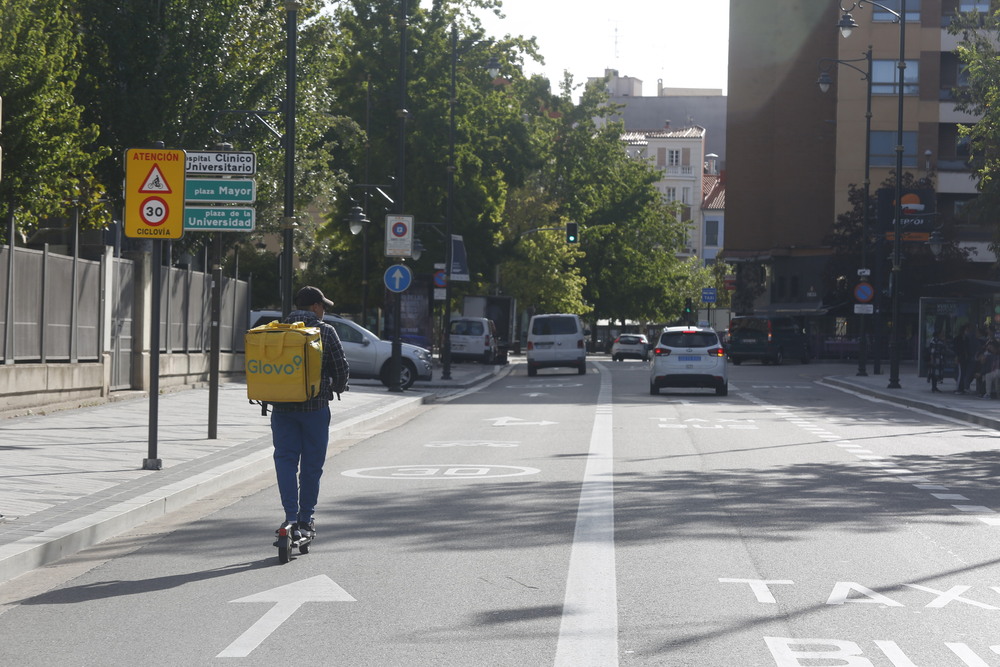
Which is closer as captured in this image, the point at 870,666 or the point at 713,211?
the point at 870,666

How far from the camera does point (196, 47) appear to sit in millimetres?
28438

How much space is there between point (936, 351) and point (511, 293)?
4379cm

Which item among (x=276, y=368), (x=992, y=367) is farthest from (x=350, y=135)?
(x=276, y=368)

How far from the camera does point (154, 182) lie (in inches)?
531

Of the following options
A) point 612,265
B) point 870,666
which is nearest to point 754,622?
point 870,666

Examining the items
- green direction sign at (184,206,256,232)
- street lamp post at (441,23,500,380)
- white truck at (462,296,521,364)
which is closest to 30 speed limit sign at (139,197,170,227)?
green direction sign at (184,206,256,232)

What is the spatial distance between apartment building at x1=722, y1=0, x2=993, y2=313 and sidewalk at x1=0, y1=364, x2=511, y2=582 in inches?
2115

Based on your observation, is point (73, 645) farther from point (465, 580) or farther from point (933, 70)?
point (933, 70)

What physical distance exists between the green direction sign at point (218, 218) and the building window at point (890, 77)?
204 feet

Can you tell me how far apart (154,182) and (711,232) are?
130 m

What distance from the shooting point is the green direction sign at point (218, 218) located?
1581 centimetres

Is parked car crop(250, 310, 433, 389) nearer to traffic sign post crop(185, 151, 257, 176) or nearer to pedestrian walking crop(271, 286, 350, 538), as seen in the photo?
traffic sign post crop(185, 151, 257, 176)

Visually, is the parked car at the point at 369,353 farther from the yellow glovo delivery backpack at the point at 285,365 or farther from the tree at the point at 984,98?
the yellow glovo delivery backpack at the point at 285,365

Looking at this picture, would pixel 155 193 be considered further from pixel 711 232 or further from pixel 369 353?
pixel 711 232
